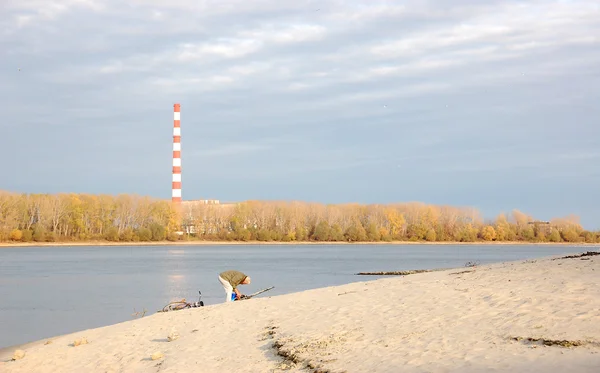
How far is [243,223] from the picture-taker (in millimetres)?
118625

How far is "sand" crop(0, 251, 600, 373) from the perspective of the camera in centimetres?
956

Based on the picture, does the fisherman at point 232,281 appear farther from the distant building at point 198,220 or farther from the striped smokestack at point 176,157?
the distant building at point 198,220

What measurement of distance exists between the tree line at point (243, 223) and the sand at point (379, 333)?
304 ft

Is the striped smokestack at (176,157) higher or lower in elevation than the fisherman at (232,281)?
higher

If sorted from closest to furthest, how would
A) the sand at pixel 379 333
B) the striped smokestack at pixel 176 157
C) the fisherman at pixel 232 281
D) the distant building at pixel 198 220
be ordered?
the sand at pixel 379 333, the fisherman at pixel 232 281, the striped smokestack at pixel 176 157, the distant building at pixel 198 220

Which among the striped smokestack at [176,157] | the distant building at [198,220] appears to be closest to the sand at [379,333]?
the striped smokestack at [176,157]

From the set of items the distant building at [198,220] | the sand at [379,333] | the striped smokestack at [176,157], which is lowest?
the sand at [379,333]

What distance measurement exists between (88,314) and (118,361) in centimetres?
1094

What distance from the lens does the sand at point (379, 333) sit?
956 centimetres

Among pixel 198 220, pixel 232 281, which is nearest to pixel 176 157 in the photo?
pixel 198 220

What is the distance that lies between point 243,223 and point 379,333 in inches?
4238

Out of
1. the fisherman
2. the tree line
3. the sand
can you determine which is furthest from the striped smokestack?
the sand

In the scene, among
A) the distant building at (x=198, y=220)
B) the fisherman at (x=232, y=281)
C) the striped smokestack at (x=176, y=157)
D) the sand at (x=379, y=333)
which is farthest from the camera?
the distant building at (x=198, y=220)

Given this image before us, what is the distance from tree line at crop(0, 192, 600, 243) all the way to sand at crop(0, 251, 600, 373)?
92796 mm
